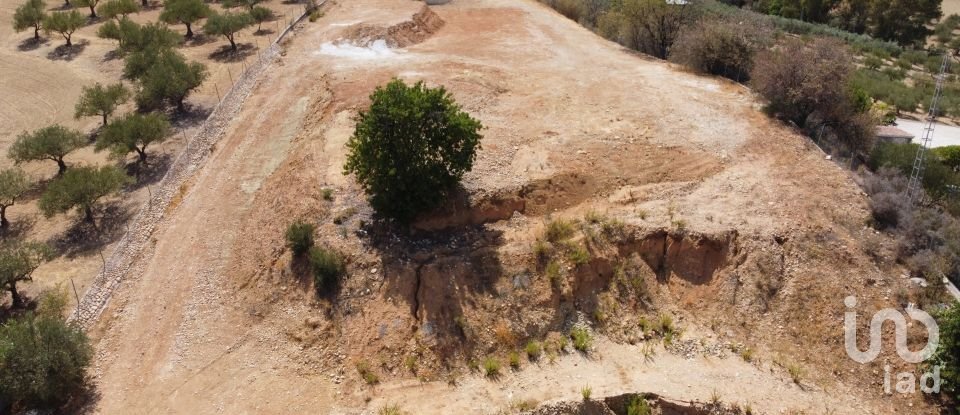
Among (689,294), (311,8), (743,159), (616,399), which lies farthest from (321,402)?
(311,8)

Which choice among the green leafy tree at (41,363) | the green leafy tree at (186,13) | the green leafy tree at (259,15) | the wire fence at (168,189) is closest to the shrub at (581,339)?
the green leafy tree at (41,363)

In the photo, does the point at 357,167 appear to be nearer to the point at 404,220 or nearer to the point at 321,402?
the point at 404,220

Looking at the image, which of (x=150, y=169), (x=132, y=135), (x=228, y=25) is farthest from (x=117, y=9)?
(x=150, y=169)

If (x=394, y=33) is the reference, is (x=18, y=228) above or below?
below

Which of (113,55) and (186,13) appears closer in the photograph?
(113,55)

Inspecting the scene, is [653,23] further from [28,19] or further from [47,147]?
[28,19]

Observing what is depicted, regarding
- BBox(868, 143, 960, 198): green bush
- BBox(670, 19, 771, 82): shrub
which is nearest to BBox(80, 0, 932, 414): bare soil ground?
BBox(868, 143, 960, 198): green bush

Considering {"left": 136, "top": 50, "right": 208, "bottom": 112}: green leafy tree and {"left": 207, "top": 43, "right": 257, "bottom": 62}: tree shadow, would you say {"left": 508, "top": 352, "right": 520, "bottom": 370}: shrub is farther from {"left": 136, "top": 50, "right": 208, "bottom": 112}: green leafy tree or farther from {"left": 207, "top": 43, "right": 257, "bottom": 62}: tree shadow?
{"left": 207, "top": 43, "right": 257, "bottom": 62}: tree shadow

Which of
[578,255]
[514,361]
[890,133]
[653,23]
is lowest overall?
[514,361]
